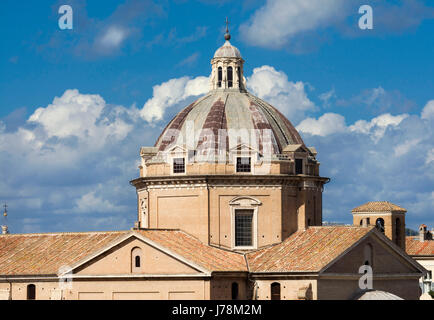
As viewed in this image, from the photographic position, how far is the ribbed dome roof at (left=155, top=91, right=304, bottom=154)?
68750 mm

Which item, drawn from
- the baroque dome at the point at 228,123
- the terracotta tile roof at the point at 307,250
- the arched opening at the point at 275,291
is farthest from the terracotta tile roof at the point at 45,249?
the arched opening at the point at 275,291

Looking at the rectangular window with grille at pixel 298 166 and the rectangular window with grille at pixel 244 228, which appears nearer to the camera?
the rectangular window with grille at pixel 244 228

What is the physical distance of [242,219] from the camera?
6781 cm

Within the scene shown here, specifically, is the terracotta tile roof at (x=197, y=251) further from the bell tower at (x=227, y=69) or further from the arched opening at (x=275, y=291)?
the bell tower at (x=227, y=69)

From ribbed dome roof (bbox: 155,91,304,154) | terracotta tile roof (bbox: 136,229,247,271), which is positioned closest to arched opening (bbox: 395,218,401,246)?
ribbed dome roof (bbox: 155,91,304,154)

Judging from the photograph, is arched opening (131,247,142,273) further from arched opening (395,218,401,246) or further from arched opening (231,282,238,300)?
arched opening (395,218,401,246)

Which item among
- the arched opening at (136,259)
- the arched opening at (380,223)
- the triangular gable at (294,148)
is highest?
the triangular gable at (294,148)

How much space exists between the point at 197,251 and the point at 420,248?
185 ft

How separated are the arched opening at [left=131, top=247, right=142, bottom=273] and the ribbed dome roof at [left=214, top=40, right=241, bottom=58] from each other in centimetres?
1583

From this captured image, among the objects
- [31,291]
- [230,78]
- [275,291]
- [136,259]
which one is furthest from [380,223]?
[31,291]

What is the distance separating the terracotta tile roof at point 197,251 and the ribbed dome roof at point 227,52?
12303mm

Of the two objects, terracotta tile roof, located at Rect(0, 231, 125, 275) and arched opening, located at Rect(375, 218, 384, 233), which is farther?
arched opening, located at Rect(375, 218, 384, 233)

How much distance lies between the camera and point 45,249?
2731 inches

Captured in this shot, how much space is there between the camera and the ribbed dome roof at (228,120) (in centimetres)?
6875
